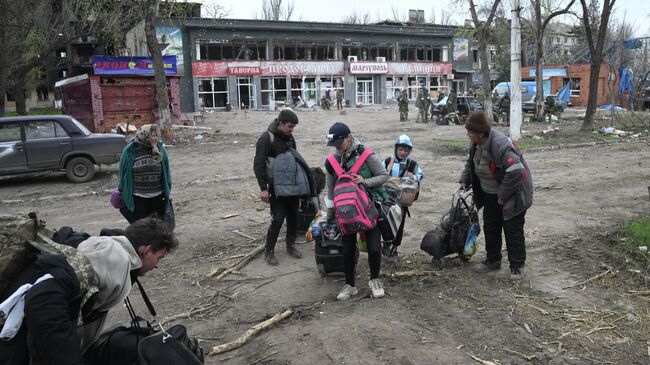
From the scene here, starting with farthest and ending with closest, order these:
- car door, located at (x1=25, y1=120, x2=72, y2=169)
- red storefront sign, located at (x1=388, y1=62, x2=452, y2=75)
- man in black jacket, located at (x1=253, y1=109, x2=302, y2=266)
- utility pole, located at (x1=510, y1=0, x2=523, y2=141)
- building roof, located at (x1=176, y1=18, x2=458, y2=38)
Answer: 1. red storefront sign, located at (x1=388, y1=62, x2=452, y2=75)
2. building roof, located at (x1=176, y1=18, x2=458, y2=38)
3. utility pole, located at (x1=510, y1=0, x2=523, y2=141)
4. car door, located at (x1=25, y1=120, x2=72, y2=169)
5. man in black jacket, located at (x1=253, y1=109, x2=302, y2=266)

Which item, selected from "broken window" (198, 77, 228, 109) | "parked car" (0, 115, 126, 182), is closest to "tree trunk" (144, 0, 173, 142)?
"parked car" (0, 115, 126, 182)

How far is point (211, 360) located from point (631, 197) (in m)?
8.36

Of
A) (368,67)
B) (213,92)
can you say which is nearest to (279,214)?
(213,92)

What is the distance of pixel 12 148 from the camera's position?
1152 centimetres

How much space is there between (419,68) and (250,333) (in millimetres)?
51649

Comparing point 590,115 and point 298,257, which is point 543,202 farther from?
point 590,115

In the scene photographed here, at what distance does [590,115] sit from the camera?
2017cm

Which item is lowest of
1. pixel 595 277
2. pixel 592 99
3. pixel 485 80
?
pixel 595 277

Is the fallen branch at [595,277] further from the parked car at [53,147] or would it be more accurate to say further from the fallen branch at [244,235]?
the parked car at [53,147]

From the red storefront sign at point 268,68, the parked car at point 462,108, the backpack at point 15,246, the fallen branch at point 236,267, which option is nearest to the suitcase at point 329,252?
the fallen branch at point 236,267

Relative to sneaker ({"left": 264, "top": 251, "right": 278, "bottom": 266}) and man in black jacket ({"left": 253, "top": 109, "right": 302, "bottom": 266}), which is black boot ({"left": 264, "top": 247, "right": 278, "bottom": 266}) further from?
man in black jacket ({"left": 253, "top": 109, "right": 302, "bottom": 266})

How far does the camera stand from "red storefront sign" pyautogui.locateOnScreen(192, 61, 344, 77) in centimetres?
4297

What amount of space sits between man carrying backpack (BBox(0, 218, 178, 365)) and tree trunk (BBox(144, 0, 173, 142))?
55.7 ft

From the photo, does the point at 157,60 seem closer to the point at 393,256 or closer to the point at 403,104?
the point at 403,104
